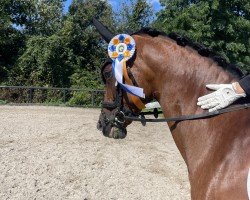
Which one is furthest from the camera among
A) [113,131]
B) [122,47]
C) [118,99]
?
[113,131]

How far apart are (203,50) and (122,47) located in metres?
0.60

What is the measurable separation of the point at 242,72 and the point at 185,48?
45 centimetres

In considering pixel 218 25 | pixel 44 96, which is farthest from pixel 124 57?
pixel 218 25

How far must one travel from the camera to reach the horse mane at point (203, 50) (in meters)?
2.95

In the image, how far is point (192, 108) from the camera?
9.80ft

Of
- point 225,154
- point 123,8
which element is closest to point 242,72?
point 225,154

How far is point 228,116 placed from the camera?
2.79 m

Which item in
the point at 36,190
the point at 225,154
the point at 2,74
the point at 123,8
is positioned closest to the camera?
the point at 225,154

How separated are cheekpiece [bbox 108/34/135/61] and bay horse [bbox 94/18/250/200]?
0.17 ft

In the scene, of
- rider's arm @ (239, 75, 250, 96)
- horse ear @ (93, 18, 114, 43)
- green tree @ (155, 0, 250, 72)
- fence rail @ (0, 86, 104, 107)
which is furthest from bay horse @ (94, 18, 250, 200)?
green tree @ (155, 0, 250, 72)

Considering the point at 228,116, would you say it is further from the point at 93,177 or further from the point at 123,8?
the point at 123,8

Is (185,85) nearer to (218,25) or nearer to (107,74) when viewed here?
(107,74)

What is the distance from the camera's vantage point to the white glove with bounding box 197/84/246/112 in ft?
9.06

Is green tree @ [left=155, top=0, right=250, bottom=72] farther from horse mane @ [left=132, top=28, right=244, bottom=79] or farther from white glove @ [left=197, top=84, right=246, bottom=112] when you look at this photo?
white glove @ [left=197, top=84, right=246, bottom=112]
